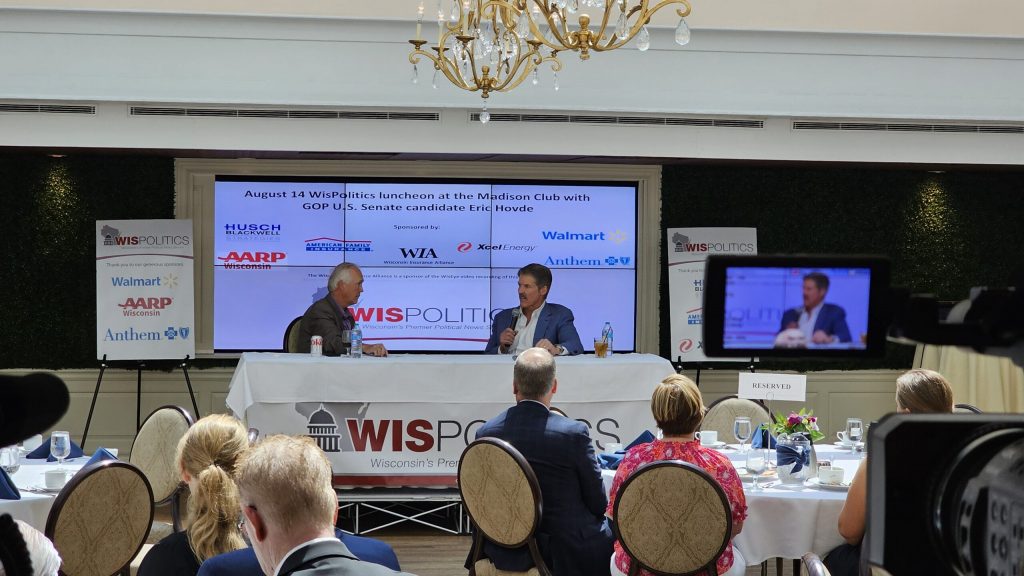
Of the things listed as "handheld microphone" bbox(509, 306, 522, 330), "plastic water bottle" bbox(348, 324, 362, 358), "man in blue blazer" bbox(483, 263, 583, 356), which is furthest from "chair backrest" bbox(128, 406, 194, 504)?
"handheld microphone" bbox(509, 306, 522, 330)

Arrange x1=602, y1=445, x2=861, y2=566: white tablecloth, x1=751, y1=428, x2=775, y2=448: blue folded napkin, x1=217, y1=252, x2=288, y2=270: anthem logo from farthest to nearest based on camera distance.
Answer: x1=217, y1=252, x2=288, y2=270: anthem logo
x1=751, y1=428, x2=775, y2=448: blue folded napkin
x1=602, y1=445, x2=861, y2=566: white tablecloth

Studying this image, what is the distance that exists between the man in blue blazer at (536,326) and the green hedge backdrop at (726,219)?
6.55ft

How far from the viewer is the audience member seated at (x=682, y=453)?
3633 millimetres

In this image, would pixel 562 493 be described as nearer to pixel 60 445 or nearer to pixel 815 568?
pixel 815 568

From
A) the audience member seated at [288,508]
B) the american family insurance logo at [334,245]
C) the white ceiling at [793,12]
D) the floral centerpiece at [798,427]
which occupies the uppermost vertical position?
the white ceiling at [793,12]

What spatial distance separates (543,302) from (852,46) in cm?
301

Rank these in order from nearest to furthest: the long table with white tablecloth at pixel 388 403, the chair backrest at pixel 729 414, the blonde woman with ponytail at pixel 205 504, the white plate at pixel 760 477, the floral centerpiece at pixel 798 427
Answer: the blonde woman with ponytail at pixel 205 504, the white plate at pixel 760 477, the floral centerpiece at pixel 798 427, the chair backrest at pixel 729 414, the long table with white tablecloth at pixel 388 403

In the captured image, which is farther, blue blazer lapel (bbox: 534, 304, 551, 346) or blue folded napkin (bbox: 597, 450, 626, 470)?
blue blazer lapel (bbox: 534, 304, 551, 346)

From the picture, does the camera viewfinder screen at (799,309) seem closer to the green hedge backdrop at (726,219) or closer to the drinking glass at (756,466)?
the drinking glass at (756,466)

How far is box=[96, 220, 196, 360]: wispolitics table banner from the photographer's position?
7.77 meters

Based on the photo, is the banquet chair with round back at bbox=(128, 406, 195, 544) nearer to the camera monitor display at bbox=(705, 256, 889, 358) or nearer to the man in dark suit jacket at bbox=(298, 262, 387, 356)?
the man in dark suit jacket at bbox=(298, 262, 387, 356)

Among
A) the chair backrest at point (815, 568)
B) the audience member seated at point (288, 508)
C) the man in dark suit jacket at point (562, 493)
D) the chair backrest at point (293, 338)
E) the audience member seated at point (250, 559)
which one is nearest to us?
the audience member seated at point (288, 508)

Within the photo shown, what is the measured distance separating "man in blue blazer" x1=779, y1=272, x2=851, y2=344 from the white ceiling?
656 centimetres

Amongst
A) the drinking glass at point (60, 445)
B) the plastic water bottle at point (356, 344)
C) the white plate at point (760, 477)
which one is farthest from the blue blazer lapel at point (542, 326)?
the drinking glass at point (60, 445)
